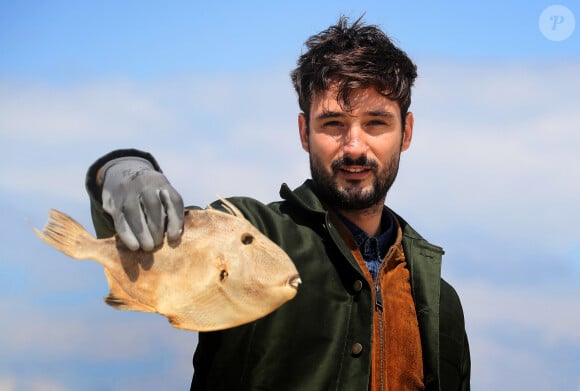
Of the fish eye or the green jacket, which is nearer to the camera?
the fish eye

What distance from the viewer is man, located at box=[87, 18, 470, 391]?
4098 millimetres

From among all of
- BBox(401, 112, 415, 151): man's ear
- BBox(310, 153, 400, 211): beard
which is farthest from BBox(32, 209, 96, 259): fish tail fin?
BBox(401, 112, 415, 151): man's ear

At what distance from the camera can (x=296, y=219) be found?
4.48 metres

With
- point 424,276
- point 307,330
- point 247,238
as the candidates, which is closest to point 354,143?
point 424,276

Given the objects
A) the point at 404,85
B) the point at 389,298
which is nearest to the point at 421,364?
the point at 389,298

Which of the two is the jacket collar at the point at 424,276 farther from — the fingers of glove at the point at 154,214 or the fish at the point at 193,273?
the fingers of glove at the point at 154,214

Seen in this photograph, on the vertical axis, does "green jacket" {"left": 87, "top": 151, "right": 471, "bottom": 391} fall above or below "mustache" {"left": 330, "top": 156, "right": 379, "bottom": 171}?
below

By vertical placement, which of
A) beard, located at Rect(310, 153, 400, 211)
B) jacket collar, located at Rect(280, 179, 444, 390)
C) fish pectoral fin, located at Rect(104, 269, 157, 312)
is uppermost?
beard, located at Rect(310, 153, 400, 211)

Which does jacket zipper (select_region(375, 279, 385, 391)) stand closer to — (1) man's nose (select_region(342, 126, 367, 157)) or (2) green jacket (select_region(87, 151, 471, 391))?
(2) green jacket (select_region(87, 151, 471, 391))

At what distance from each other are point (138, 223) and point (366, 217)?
69.8 inches

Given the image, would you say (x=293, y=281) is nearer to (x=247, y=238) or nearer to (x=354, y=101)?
(x=247, y=238)

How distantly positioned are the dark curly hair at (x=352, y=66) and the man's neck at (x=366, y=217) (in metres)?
0.60

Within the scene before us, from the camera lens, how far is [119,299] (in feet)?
10.9

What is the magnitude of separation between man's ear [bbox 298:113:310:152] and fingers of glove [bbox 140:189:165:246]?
1.64m
